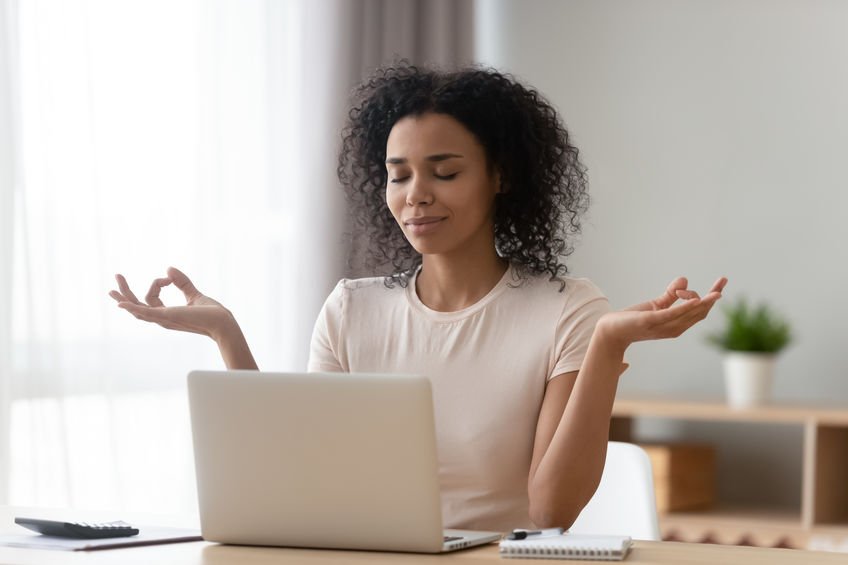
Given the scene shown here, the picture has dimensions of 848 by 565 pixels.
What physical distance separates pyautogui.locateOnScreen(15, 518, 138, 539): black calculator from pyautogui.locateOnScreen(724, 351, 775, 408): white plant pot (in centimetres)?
212


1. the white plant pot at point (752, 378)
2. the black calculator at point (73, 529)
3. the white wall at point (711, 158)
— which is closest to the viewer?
the black calculator at point (73, 529)

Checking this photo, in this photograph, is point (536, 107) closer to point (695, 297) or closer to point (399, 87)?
point (399, 87)

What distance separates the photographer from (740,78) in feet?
11.9

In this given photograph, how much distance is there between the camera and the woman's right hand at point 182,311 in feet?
5.25

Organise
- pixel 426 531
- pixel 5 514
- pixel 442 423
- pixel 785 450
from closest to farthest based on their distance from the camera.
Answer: pixel 426 531 < pixel 5 514 < pixel 442 423 < pixel 785 450

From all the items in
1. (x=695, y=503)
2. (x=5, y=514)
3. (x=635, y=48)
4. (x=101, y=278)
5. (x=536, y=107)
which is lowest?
(x=695, y=503)

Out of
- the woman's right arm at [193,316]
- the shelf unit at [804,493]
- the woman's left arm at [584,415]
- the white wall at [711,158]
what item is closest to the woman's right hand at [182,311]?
the woman's right arm at [193,316]

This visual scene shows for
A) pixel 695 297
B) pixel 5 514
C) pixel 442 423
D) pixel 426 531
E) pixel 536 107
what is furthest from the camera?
pixel 536 107

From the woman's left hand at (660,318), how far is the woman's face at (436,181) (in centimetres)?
37

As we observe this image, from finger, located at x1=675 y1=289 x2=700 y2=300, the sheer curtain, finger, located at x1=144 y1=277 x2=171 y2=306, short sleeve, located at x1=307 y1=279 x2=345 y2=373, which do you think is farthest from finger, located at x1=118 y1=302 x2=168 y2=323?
the sheer curtain

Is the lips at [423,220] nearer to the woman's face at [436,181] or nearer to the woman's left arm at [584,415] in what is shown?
the woman's face at [436,181]

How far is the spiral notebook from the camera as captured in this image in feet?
4.37

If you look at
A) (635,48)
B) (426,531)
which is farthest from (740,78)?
→ (426,531)

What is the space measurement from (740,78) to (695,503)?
4.04 feet
